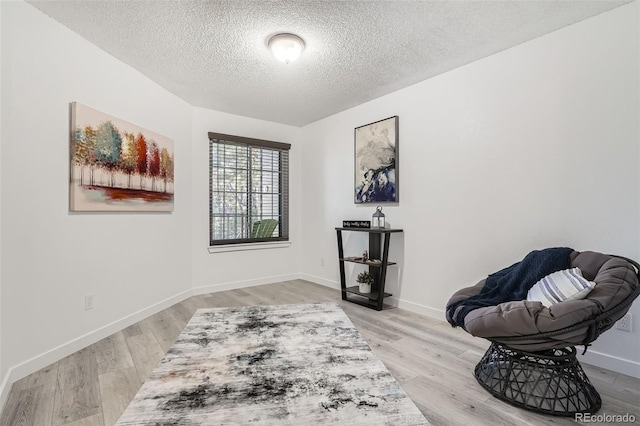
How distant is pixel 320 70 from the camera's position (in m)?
3.11

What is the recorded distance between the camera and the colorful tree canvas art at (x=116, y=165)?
8.30 ft

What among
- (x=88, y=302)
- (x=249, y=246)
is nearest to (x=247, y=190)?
(x=249, y=246)

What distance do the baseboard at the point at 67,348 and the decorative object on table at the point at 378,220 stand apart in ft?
8.28

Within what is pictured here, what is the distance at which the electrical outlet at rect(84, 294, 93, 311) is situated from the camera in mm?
2607

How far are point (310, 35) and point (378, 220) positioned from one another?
2021 millimetres

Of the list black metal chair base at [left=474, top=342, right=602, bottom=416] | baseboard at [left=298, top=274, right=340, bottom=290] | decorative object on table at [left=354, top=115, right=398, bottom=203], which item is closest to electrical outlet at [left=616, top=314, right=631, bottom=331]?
black metal chair base at [left=474, top=342, right=602, bottom=416]

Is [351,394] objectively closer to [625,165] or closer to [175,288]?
[625,165]

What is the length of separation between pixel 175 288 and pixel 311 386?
3.22 metres

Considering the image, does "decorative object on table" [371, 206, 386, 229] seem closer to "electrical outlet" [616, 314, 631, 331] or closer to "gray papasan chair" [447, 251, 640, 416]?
"gray papasan chair" [447, 251, 640, 416]

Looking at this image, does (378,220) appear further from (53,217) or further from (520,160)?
(53,217)

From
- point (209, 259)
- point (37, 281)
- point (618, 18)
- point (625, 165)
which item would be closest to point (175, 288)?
point (209, 259)

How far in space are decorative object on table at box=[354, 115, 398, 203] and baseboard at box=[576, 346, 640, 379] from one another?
2059 millimetres

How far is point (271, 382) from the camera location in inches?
43.4

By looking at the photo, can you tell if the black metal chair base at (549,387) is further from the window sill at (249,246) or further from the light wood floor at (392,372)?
the window sill at (249,246)
